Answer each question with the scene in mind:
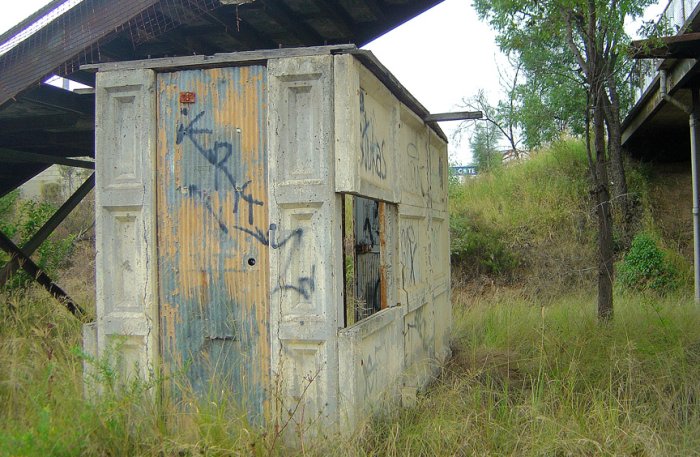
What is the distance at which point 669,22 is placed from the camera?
10023 mm

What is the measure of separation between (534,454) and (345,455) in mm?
1232

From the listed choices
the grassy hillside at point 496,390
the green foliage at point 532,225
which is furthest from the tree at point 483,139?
the grassy hillside at point 496,390

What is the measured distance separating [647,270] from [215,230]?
9.77m

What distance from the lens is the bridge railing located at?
8359mm

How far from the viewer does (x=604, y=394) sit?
5.26 metres

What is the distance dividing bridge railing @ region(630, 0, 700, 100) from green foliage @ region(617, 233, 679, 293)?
3275 mm

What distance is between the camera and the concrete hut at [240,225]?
4.28 metres

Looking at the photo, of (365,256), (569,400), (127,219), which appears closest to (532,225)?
(365,256)

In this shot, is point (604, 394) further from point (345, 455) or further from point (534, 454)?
point (345, 455)

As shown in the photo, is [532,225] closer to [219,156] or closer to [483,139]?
[219,156]

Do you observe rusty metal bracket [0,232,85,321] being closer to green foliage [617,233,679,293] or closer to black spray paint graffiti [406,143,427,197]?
black spray paint graffiti [406,143,427,197]

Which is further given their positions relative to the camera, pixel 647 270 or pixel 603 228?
pixel 647 270

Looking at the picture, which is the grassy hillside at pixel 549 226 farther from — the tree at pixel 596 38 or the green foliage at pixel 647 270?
the tree at pixel 596 38

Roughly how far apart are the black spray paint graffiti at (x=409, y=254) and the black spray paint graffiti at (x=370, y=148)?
80 cm
